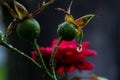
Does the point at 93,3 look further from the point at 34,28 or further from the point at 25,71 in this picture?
the point at 34,28

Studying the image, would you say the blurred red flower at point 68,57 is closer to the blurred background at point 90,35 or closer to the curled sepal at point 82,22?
the curled sepal at point 82,22

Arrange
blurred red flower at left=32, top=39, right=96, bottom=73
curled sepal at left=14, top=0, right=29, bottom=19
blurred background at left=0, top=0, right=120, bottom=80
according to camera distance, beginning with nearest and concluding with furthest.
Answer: curled sepal at left=14, top=0, right=29, bottom=19 < blurred red flower at left=32, top=39, right=96, bottom=73 < blurred background at left=0, top=0, right=120, bottom=80

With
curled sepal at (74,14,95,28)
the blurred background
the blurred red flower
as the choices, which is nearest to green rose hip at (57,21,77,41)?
curled sepal at (74,14,95,28)

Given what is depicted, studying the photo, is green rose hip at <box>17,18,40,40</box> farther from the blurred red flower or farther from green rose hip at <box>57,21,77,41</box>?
the blurred red flower

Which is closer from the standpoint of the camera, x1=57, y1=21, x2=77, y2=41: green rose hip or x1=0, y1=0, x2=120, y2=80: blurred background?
x1=57, y1=21, x2=77, y2=41: green rose hip

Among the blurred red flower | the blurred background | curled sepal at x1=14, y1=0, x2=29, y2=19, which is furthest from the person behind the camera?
the blurred background

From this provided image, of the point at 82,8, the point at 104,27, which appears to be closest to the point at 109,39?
the point at 104,27

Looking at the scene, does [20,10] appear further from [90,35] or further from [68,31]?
[90,35]
